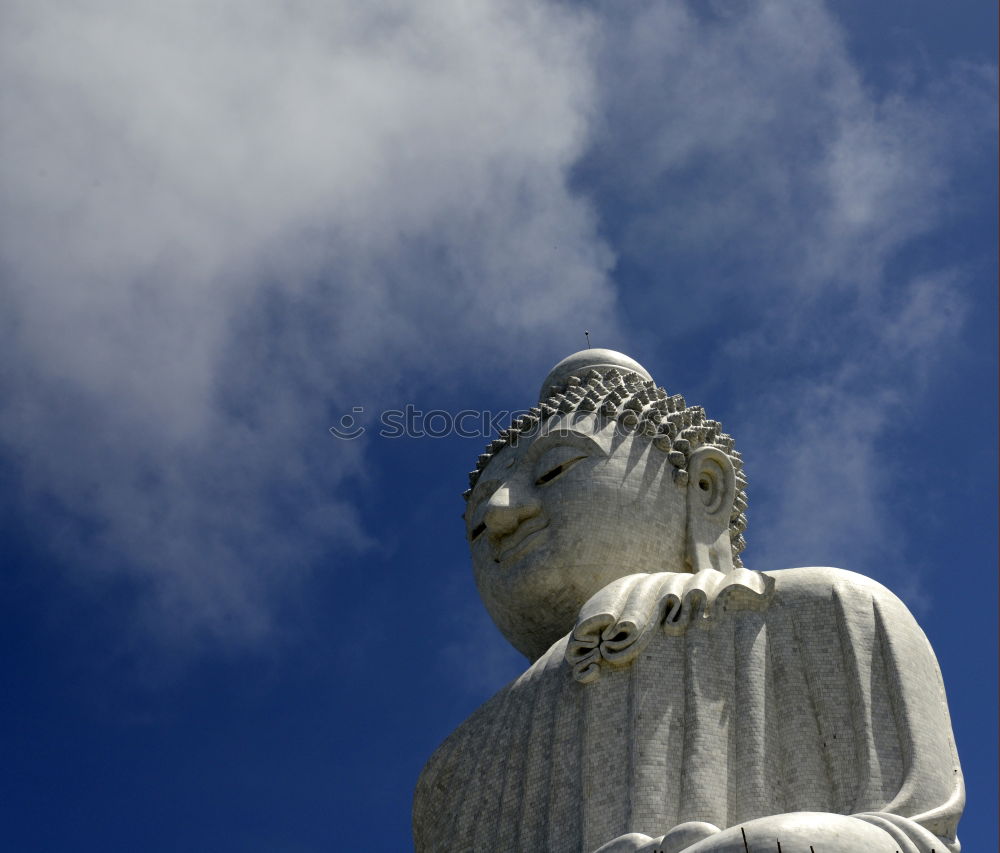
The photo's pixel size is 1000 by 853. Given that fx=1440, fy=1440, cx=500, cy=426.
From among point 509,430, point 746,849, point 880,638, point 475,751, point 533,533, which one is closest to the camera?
point 746,849

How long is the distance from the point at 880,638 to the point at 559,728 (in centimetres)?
188

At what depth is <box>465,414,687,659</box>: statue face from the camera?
9.27 m


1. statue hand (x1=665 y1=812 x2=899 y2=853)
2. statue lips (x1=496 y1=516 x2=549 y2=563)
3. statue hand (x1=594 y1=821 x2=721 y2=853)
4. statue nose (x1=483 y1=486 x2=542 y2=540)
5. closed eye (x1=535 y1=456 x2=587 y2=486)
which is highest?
closed eye (x1=535 y1=456 x2=587 y2=486)

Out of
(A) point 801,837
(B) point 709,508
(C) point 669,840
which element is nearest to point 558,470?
(B) point 709,508

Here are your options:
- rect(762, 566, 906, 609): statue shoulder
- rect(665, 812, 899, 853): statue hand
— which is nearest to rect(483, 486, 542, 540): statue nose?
rect(762, 566, 906, 609): statue shoulder

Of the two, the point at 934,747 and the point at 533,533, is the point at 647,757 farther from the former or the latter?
the point at 533,533

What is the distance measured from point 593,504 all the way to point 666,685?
165 centimetres

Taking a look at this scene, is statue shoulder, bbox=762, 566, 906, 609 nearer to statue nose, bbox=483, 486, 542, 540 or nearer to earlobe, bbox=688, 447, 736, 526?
earlobe, bbox=688, 447, 736, 526

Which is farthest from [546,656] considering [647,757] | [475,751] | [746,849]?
[746,849]

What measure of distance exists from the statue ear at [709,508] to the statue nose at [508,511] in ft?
3.46

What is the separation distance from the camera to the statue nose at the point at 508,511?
945 cm

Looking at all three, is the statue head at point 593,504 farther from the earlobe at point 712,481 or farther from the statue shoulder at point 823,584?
the statue shoulder at point 823,584

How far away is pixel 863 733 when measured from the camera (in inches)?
300

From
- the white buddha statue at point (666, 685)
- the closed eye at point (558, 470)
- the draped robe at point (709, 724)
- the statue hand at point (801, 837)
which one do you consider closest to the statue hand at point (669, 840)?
Answer: the white buddha statue at point (666, 685)
